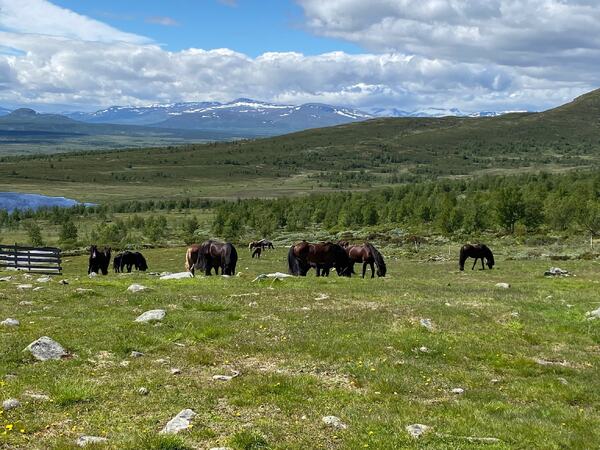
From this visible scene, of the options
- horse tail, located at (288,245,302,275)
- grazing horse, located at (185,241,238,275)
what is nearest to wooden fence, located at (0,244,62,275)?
grazing horse, located at (185,241,238,275)

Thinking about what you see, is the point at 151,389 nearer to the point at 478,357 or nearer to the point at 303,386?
the point at 303,386

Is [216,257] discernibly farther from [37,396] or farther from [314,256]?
[37,396]

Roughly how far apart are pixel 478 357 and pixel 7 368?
12046 mm

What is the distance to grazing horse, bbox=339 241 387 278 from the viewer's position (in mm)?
36969

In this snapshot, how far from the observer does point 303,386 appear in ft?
42.0

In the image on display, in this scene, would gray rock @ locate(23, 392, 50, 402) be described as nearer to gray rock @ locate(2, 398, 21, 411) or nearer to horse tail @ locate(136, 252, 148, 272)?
gray rock @ locate(2, 398, 21, 411)

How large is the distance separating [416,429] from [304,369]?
426 centimetres

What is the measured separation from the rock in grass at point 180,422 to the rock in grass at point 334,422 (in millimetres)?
2542

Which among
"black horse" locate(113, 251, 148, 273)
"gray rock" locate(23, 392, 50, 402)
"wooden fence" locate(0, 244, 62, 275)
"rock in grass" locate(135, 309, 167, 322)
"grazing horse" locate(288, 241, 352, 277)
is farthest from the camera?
"black horse" locate(113, 251, 148, 273)

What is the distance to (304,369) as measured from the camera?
1422cm

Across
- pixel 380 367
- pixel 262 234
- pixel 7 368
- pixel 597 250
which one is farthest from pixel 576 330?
pixel 262 234

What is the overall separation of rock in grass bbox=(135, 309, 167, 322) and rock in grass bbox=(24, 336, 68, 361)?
12.7 feet

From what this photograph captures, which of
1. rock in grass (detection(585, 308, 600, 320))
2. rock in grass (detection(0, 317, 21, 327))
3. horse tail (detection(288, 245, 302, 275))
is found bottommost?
horse tail (detection(288, 245, 302, 275))

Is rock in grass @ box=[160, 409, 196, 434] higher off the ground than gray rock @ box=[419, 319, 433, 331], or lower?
higher
